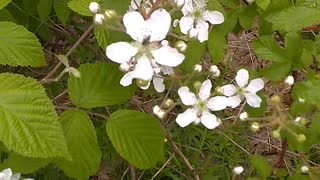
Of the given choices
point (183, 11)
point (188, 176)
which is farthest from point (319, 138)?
point (188, 176)

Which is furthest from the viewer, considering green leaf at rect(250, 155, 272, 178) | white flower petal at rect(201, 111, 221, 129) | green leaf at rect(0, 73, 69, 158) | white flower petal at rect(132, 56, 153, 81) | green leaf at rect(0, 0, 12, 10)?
green leaf at rect(250, 155, 272, 178)

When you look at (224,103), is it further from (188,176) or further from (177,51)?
(188,176)

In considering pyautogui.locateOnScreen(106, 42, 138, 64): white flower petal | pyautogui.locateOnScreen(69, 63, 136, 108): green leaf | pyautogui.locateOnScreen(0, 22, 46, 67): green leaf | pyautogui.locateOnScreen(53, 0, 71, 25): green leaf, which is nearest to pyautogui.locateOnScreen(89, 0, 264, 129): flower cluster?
pyautogui.locateOnScreen(106, 42, 138, 64): white flower petal

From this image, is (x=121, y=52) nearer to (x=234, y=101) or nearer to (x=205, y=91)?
(x=205, y=91)

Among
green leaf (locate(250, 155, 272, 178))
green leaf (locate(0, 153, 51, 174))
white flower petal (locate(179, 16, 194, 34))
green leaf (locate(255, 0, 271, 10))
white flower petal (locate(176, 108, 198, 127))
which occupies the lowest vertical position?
green leaf (locate(250, 155, 272, 178))

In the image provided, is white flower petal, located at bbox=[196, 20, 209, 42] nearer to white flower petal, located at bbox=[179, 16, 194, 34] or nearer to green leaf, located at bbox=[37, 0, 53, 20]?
white flower petal, located at bbox=[179, 16, 194, 34]

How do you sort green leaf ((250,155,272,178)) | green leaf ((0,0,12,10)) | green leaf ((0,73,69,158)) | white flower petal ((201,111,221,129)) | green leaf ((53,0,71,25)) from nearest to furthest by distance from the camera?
green leaf ((0,73,69,158)), green leaf ((0,0,12,10)), white flower petal ((201,111,221,129)), green leaf ((250,155,272,178)), green leaf ((53,0,71,25))

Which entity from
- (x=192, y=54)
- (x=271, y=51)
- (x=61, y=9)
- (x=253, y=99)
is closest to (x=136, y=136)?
(x=192, y=54)
